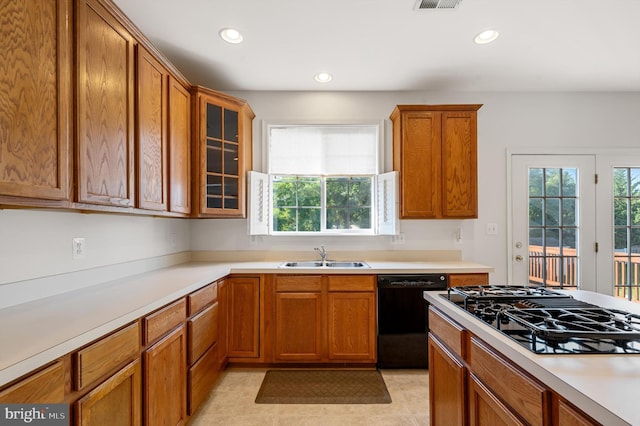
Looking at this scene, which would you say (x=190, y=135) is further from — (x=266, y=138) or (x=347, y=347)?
(x=347, y=347)

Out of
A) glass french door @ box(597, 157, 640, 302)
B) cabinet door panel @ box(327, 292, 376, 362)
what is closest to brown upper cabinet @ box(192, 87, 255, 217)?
cabinet door panel @ box(327, 292, 376, 362)

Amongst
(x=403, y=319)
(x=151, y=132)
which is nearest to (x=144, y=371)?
(x=151, y=132)

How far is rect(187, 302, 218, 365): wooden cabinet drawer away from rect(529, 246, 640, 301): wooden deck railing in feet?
10.4

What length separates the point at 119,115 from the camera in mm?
1700

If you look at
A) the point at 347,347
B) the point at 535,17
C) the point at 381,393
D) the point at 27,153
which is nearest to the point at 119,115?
the point at 27,153

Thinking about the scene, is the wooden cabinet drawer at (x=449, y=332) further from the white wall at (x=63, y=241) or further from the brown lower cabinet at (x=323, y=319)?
the white wall at (x=63, y=241)

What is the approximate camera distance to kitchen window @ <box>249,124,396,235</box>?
333 centimetres

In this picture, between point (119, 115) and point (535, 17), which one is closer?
point (119, 115)

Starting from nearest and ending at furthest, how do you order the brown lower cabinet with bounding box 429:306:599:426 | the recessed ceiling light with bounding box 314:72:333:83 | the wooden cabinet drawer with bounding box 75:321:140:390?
the brown lower cabinet with bounding box 429:306:599:426, the wooden cabinet drawer with bounding box 75:321:140:390, the recessed ceiling light with bounding box 314:72:333:83

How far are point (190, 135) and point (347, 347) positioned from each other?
225cm

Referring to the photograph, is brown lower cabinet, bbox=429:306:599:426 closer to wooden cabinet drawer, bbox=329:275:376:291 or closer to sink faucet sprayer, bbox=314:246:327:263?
wooden cabinet drawer, bbox=329:275:376:291

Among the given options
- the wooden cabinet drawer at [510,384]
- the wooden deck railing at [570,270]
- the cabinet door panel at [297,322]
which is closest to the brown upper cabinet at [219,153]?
the cabinet door panel at [297,322]

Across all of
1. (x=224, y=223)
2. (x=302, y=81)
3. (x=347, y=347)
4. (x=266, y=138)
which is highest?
(x=302, y=81)

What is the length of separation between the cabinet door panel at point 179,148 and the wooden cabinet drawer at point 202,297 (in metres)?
0.64
